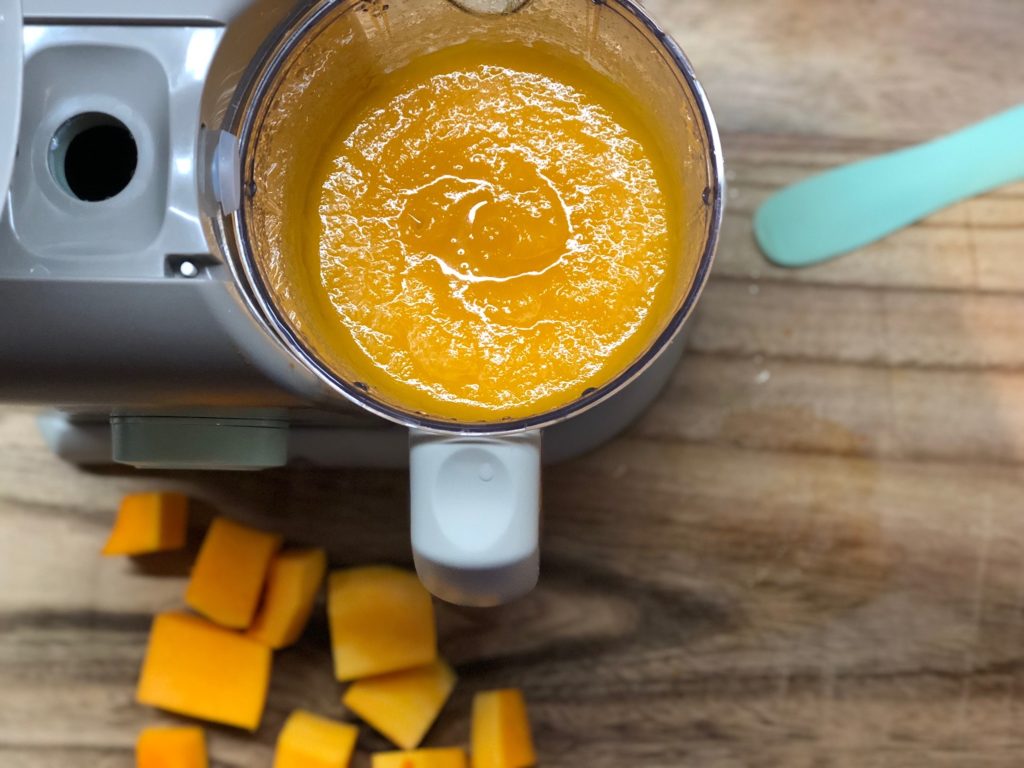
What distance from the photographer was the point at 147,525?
0.60 meters

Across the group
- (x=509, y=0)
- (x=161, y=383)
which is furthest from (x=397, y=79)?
(x=161, y=383)

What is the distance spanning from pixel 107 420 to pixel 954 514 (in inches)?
21.1

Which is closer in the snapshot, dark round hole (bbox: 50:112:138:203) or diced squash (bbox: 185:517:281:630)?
dark round hole (bbox: 50:112:138:203)

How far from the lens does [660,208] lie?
18.7 inches

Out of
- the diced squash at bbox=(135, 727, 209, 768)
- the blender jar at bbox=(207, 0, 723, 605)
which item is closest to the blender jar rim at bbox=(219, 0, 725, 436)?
the blender jar at bbox=(207, 0, 723, 605)

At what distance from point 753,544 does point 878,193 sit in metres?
0.24

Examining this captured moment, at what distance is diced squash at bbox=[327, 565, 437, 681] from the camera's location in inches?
23.5

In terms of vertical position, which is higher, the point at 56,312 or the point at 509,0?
the point at 509,0

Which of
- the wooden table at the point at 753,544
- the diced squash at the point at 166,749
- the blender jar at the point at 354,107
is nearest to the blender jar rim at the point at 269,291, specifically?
the blender jar at the point at 354,107

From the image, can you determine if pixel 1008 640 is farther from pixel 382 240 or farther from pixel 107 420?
pixel 107 420

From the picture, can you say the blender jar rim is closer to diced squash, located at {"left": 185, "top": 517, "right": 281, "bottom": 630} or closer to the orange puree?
the orange puree

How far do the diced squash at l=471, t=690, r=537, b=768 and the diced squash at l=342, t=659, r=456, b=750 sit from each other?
0.03 meters

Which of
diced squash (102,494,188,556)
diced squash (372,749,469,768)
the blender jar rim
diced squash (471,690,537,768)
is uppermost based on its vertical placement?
the blender jar rim

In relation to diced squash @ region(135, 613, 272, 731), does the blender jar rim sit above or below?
above
